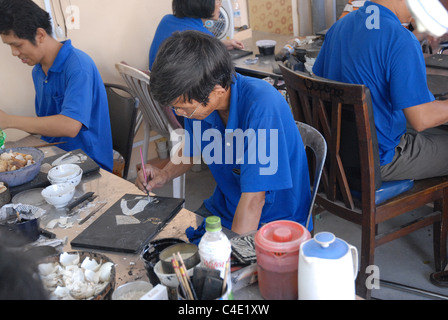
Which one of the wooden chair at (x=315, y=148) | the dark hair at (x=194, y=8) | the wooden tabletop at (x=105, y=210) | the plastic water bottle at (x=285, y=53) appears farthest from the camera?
the plastic water bottle at (x=285, y=53)

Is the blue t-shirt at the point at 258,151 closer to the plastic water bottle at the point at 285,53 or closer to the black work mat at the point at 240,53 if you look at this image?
the plastic water bottle at the point at 285,53

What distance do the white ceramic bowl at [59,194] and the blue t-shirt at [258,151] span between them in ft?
1.67

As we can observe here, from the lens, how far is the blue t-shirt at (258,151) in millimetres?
1490

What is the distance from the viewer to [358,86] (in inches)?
68.2

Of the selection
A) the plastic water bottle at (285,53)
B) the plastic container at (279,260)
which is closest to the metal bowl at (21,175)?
the plastic container at (279,260)

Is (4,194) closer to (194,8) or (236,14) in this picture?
(194,8)

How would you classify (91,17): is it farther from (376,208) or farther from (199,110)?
(376,208)

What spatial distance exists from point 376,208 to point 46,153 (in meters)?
1.50

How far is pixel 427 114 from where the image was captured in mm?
1960

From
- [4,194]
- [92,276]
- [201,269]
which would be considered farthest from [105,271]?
[4,194]

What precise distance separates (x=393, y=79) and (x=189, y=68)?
0.95 meters

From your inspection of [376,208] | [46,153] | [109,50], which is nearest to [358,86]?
[376,208]

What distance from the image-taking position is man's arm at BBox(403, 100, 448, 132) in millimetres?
1947

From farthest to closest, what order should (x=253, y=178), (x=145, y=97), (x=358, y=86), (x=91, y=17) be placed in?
(x=91, y=17) < (x=145, y=97) < (x=358, y=86) < (x=253, y=178)
